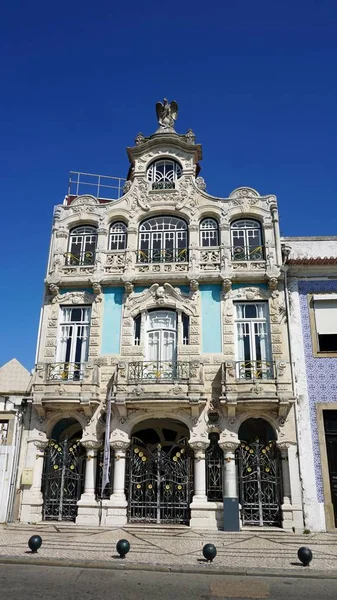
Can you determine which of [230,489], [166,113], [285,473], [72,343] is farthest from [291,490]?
[166,113]

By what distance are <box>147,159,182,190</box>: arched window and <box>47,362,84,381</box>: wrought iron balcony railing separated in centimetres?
824

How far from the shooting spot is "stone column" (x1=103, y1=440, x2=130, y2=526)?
1515 cm

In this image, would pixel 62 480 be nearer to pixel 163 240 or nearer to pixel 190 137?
pixel 163 240

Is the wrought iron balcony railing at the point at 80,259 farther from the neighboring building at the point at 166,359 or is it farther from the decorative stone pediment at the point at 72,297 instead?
the decorative stone pediment at the point at 72,297

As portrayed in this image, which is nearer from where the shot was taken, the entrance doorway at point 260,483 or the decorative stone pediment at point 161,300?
the entrance doorway at point 260,483

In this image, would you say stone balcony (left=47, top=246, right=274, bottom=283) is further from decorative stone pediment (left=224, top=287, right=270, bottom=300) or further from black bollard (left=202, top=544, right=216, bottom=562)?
black bollard (left=202, top=544, right=216, bottom=562)

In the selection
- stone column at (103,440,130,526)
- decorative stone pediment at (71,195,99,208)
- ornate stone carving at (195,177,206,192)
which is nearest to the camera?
stone column at (103,440,130,526)

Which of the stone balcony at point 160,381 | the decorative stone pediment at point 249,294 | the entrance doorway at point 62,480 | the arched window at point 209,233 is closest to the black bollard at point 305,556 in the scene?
the stone balcony at point 160,381

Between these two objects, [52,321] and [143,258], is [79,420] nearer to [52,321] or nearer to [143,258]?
[52,321]

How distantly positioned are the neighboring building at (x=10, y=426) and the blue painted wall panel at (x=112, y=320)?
330 cm

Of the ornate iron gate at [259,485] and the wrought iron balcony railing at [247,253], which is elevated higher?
the wrought iron balcony railing at [247,253]

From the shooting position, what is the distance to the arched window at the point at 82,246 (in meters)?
19.0

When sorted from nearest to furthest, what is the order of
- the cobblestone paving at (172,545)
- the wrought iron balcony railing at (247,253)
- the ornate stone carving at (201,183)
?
the cobblestone paving at (172,545), the wrought iron balcony railing at (247,253), the ornate stone carving at (201,183)

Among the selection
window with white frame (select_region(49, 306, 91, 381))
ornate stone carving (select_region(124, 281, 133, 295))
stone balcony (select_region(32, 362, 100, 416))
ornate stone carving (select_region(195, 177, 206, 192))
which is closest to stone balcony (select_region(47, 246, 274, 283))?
ornate stone carving (select_region(124, 281, 133, 295))
